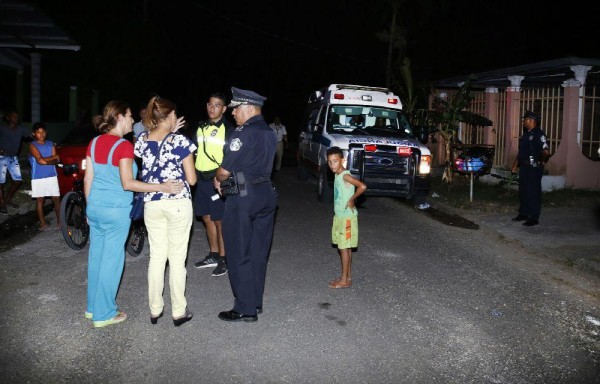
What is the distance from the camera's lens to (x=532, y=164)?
32.6ft

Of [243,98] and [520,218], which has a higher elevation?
[243,98]

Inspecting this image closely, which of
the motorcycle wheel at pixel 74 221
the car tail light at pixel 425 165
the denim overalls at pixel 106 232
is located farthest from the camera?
the car tail light at pixel 425 165

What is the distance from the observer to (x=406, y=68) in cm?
1825

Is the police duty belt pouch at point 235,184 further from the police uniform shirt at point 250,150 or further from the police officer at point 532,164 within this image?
the police officer at point 532,164

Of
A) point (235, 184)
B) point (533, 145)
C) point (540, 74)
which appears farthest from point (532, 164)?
point (235, 184)

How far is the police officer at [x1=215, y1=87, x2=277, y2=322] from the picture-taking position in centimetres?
509

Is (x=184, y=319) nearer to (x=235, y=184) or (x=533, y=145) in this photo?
(x=235, y=184)

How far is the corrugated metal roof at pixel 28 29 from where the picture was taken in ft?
45.5

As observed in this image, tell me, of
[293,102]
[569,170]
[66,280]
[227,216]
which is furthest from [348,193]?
[293,102]

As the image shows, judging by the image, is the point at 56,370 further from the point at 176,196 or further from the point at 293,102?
the point at 293,102

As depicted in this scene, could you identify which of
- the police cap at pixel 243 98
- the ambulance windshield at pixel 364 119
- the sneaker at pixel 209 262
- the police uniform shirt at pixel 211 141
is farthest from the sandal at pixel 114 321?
the ambulance windshield at pixel 364 119

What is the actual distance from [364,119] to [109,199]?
29.3 ft

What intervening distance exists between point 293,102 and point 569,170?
99.3 feet

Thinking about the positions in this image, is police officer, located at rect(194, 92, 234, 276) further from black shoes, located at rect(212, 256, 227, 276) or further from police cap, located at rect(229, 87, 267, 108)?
police cap, located at rect(229, 87, 267, 108)
